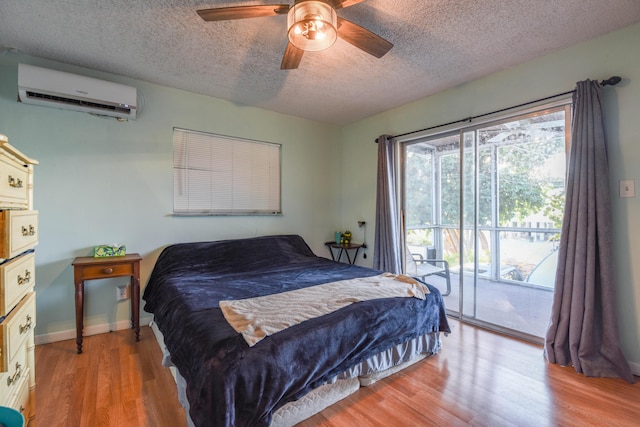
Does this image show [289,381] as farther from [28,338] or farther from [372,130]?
[372,130]

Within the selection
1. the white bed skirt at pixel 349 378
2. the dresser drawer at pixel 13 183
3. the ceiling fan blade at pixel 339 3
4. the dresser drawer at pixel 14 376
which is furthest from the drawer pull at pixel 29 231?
the ceiling fan blade at pixel 339 3

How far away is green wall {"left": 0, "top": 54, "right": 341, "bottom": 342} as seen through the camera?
8.27 ft

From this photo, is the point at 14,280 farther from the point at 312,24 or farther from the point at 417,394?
the point at 417,394

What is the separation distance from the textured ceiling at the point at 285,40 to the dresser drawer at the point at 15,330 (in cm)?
183

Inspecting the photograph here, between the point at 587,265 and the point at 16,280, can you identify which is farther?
the point at 587,265

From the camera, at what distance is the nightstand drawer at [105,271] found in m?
2.38

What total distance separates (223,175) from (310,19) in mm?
2266

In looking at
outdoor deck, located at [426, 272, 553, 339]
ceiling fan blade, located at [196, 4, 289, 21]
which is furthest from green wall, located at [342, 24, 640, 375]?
ceiling fan blade, located at [196, 4, 289, 21]

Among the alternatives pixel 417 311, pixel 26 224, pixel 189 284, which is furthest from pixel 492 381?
pixel 26 224

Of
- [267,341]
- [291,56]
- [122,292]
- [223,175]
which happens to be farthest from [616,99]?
[122,292]

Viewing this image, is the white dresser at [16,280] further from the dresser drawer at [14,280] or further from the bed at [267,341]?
the bed at [267,341]

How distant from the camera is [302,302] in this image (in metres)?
1.90

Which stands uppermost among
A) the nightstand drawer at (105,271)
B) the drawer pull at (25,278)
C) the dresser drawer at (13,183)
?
the dresser drawer at (13,183)

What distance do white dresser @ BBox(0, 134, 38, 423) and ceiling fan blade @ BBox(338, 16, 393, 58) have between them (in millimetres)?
1680
